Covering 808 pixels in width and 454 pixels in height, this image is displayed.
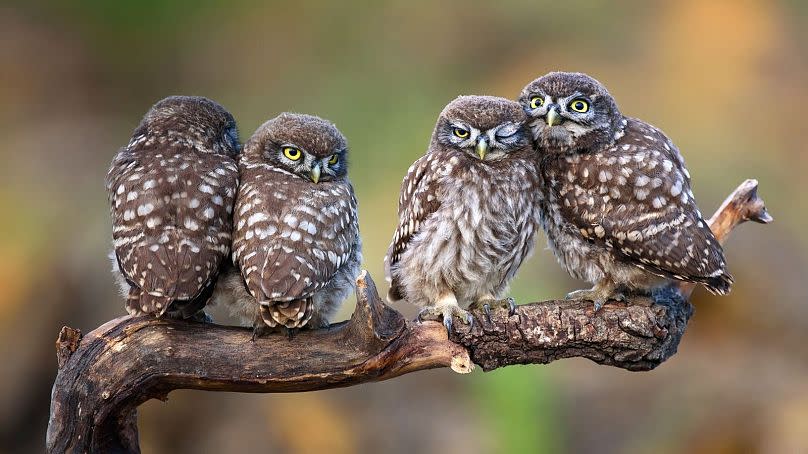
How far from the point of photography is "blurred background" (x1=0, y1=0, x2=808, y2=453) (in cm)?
627

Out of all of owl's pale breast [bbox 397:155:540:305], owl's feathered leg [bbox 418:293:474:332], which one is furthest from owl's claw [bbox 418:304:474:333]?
owl's pale breast [bbox 397:155:540:305]

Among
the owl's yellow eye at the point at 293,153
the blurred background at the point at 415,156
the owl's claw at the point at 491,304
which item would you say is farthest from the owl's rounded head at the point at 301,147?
the blurred background at the point at 415,156

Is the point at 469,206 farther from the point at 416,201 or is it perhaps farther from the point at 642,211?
the point at 642,211

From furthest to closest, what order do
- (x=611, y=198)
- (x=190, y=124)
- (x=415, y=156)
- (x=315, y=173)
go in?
(x=415, y=156)
(x=611, y=198)
(x=190, y=124)
(x=315, y=173)

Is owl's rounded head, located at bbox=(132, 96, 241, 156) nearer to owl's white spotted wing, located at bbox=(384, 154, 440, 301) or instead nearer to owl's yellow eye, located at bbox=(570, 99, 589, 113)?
owl's white spotted wing, located at bbox=(384, 154, 440, 301)

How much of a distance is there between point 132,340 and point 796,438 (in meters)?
4.60

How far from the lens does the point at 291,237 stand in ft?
11.1

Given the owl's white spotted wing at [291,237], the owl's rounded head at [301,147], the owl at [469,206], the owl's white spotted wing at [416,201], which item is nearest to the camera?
the owl's white spotted wing at [291,237]

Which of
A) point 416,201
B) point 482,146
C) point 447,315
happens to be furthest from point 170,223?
point 482,146

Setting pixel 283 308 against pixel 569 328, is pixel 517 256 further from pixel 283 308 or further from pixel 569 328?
pixel 283 308

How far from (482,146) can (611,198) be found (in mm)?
611

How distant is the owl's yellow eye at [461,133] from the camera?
372 cm

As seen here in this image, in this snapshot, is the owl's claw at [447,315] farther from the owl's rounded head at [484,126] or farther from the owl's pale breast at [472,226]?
the owl's rounded head at [484,126]

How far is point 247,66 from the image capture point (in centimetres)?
861
